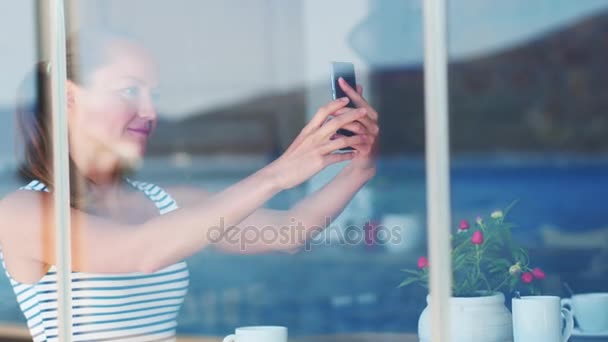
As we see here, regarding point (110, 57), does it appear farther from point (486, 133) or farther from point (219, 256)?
point (486, 133)

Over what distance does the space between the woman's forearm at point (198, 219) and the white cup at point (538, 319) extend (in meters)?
0.49

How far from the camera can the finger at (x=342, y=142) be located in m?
1.82

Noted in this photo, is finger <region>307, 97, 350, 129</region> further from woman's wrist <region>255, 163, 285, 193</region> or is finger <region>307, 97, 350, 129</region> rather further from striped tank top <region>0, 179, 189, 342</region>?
striped tank top <region>0, 179, 189, 342</region>

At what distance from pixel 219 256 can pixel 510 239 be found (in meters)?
5.93

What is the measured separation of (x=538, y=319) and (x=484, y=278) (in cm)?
12

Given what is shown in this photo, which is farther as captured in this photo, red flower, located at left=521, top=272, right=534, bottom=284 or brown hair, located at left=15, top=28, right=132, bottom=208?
brown hair, located at left=15, top=28, right=132, bottom=208

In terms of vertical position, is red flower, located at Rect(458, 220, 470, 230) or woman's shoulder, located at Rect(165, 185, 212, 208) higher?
woman's shoulder, located at Rect(165, 185, 212, 208)

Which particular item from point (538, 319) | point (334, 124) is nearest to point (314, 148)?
point (334, 124)

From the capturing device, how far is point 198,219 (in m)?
1.79

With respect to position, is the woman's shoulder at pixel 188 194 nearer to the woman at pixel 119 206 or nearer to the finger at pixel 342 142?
the woman at pixel 119 206

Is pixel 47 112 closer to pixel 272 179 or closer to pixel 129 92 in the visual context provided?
pixel 129 92

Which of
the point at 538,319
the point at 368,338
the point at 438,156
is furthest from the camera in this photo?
the point at 368,338

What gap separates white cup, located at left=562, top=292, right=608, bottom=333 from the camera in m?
1.91

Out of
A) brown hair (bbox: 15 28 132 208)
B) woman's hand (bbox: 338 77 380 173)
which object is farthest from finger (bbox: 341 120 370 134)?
brown hair (bbox: 15 28 132 208)
